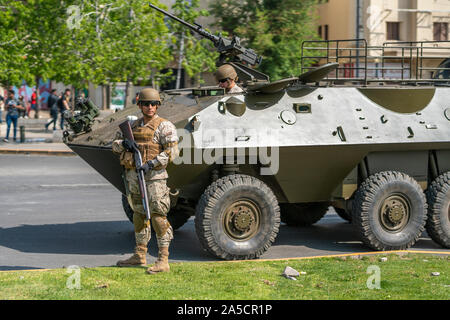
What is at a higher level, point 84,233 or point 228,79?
point 228,79

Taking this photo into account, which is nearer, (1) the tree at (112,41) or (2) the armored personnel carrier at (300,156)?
(2) the armored personnel carrier at (300,156)

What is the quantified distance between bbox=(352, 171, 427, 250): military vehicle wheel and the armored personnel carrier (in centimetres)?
1

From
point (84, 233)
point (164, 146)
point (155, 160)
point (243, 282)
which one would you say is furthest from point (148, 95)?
point (84, 233)

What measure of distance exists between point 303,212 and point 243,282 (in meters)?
3.68

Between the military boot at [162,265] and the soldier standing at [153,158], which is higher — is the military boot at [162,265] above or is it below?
below

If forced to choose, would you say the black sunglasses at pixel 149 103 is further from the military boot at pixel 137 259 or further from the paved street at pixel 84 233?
the paved street at pixel 84 233

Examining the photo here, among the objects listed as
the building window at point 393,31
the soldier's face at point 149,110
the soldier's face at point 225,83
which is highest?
the building window at point 393,31

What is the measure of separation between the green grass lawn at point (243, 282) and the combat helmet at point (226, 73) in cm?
212

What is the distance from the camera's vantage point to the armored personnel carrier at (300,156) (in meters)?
8.57

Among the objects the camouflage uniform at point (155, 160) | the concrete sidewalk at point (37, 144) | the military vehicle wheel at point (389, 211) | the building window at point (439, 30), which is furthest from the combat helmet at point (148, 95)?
the building window at point (439, 30)

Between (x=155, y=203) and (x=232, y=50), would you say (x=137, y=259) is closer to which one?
(x=155, y=203)

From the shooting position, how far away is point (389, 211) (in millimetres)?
9219

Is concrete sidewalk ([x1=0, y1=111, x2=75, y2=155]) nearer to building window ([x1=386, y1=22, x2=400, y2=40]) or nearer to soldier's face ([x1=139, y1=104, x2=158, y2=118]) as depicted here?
soldier's face ([x1=139, y1=104, x2=158, y2=118])
